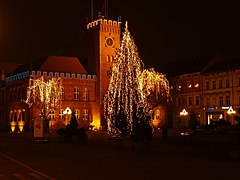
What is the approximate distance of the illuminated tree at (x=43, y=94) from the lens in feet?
253

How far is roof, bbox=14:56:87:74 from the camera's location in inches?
3322

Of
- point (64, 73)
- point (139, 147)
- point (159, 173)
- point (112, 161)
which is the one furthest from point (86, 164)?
point (64, 73)

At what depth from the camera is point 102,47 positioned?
86688 mm

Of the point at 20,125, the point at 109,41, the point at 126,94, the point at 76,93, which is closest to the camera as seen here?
the point at 126,94

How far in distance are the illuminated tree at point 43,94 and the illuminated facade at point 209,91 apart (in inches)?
836

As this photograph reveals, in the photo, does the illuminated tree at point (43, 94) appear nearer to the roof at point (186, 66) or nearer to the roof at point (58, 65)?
the roof at point (58, 65)

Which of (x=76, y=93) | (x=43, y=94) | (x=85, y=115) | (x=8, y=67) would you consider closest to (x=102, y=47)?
(x=76, y=93)

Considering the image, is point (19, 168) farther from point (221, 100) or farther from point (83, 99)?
point (83, 99)

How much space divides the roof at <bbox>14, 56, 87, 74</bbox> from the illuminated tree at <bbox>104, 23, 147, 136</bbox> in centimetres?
4832

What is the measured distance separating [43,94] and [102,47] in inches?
625

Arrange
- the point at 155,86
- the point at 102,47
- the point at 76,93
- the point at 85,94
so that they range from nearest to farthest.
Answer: the point at 155,86 → the point at 76,93 → the point at 85,94 → the point at 102,47

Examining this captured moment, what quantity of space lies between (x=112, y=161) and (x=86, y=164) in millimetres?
1750

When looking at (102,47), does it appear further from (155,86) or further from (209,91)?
(209,91)

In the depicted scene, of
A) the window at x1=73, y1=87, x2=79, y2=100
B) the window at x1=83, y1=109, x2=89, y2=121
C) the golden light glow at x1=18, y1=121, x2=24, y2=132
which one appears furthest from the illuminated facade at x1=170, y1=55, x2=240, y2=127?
the golden light glow at x1=18, y1=121, x2=24, y2=132
